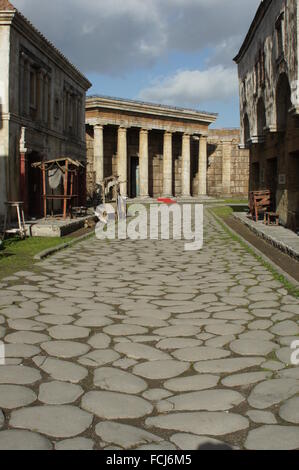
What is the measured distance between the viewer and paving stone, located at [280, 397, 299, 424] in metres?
3.23

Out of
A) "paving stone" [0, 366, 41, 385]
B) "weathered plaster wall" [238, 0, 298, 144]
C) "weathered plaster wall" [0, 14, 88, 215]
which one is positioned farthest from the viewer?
"weathered plaster wall" [0, 14, 88, 215]

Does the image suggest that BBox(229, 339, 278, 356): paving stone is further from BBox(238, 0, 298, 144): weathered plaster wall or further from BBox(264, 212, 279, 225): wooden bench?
BBox(264, 212, 279, 225): wooden bench

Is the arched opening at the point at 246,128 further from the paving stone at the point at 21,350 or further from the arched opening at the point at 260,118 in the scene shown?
the paving stone at the point at 21,350

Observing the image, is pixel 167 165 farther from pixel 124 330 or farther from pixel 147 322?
pixel 124 330

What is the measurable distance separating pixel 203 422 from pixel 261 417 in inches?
16.1

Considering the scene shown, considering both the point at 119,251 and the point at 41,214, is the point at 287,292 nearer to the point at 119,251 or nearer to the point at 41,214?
the point at 119,251

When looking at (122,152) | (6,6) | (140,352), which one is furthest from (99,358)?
(122,152)

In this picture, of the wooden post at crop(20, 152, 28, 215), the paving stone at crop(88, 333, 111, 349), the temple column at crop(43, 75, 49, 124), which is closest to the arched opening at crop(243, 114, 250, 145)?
the temple column at crop(43, 75, 49, 124)

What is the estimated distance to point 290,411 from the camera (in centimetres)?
333

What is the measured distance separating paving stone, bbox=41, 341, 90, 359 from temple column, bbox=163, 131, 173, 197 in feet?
112

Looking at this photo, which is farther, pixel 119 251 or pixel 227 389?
pixel 119 251

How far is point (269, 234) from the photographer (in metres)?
13.9
